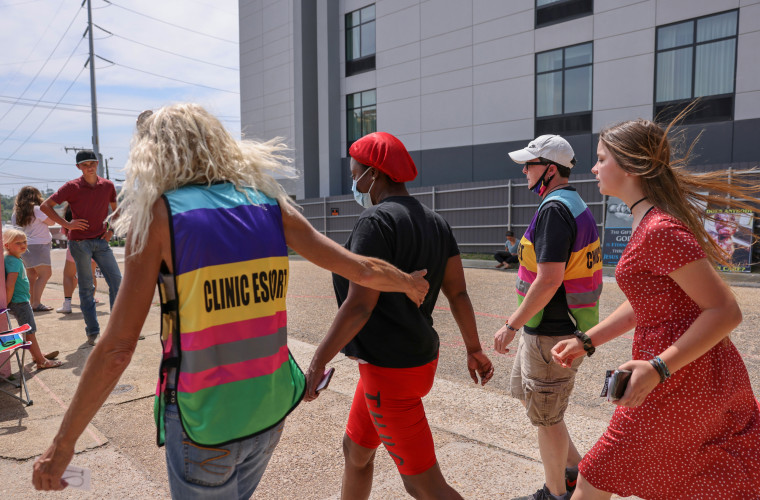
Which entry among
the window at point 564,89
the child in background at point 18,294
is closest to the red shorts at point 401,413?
the child in background at point 18,294

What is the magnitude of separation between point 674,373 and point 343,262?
1214 millimetres

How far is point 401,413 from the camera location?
2328 mm

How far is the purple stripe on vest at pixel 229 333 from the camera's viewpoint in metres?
1.61

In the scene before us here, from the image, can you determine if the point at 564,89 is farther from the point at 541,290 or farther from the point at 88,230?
the point at 541,290

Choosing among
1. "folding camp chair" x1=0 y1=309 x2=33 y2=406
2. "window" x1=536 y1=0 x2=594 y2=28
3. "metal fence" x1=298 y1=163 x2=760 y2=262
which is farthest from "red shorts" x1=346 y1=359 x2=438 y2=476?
"window" x1=536 y1=0 x2=594 y2=28

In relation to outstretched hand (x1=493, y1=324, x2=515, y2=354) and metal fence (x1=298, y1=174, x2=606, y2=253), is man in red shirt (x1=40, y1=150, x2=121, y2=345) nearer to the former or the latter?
outstretched hand (x1=493, y1=324, x2=515, y2=354)

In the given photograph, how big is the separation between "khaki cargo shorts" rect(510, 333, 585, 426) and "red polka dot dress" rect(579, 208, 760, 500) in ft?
2.87

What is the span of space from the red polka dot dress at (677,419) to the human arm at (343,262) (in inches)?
32.9

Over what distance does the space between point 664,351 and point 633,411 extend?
0.25 m

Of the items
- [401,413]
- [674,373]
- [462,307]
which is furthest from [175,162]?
[674,373]

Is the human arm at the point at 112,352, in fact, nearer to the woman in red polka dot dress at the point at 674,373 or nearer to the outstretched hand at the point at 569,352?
the woman in red polka dot dress at the point at 674,373

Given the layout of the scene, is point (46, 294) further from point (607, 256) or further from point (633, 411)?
point (607, 256)

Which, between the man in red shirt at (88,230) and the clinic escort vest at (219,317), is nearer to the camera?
the clinic escort vest at (219,317)

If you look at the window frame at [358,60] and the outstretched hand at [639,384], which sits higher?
the window frame at [358,60]
